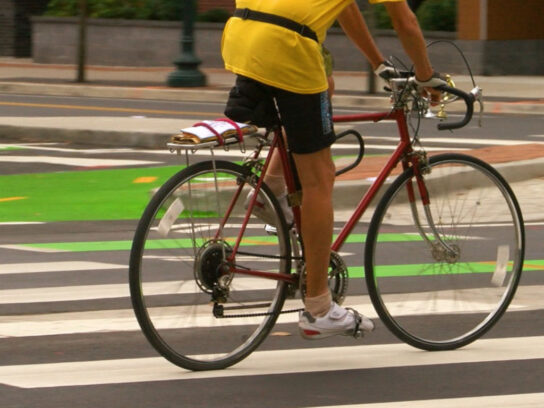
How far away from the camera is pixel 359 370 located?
5.45 meters

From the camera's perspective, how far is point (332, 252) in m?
5.54

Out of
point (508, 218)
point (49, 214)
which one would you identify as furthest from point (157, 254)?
point (49, 214)

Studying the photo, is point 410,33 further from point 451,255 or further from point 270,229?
point 451,255

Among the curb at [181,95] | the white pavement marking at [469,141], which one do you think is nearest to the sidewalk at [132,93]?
the curb at [181,95]

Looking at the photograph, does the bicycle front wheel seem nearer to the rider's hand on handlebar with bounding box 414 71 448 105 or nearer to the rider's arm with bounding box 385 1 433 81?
the rider's hand on handlebar with bounding box 414 71 448 105

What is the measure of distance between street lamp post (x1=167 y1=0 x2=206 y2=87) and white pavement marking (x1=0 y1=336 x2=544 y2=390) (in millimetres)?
20144

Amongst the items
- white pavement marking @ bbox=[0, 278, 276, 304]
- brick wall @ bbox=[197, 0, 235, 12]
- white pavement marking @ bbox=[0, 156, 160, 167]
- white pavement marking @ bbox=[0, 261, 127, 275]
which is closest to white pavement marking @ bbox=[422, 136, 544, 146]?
white pavement marking @ bbox=[0, 156, 160, 167]

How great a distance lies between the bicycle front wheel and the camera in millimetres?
5785

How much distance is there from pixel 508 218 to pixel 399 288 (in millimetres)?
544

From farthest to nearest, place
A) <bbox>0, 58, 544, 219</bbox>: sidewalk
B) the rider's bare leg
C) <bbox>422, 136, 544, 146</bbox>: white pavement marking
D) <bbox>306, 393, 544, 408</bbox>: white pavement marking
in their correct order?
<bbox>422, 136, 544, 146</bbox>: white pavement marking, <bbox>0, 58, 544, 219</bbox>: sidewalk, the rider's bare leg, <bbox>306, 393, 544, 408</bbox>: white pavement marking

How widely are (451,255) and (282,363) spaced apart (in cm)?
88

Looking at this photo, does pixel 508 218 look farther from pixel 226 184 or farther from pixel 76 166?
pixel 76 166

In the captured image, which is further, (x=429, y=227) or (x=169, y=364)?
(x=429, y=227)

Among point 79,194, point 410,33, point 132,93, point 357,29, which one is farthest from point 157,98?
point 410,33
